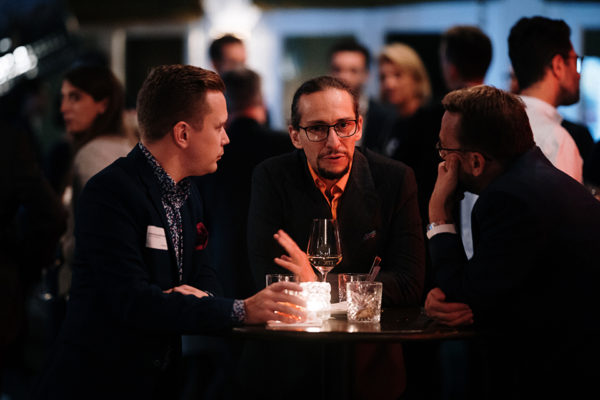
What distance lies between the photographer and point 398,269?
2941 mm

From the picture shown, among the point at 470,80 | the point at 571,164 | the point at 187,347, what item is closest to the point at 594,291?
the point at 571,164

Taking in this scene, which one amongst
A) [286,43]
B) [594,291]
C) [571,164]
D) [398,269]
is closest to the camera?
[594,291]

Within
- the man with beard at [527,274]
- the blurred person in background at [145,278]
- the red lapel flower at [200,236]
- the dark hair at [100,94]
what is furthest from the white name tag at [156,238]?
the dark hair at [100,94]

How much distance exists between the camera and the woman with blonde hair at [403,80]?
5691 mm

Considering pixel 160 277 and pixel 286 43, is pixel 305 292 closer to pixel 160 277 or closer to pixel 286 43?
pixel 160 277

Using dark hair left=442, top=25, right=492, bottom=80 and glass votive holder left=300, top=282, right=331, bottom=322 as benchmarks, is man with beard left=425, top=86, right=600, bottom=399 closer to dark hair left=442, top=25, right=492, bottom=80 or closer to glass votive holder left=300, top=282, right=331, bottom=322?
glass votive holder left=300, top=282, right=331, bottom=322

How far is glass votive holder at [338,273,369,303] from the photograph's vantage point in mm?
2590

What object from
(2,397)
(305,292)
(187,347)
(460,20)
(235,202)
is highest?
(460,20)

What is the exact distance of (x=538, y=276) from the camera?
229 cm

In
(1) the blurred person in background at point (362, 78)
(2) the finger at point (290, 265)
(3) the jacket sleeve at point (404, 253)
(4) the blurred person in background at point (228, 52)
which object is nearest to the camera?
(2) the finger at point (290, 265)

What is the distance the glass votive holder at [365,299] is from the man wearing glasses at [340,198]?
482mm

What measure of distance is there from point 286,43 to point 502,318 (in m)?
6.68

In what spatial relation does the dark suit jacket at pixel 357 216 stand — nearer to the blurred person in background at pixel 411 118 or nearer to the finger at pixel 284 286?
the finger at pixel 284 286

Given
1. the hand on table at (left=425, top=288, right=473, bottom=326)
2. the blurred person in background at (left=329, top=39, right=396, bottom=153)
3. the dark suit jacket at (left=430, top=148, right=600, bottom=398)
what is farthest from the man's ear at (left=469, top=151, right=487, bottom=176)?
the blurred person in background at (left=329, top=39, right=396, bottom=153)
